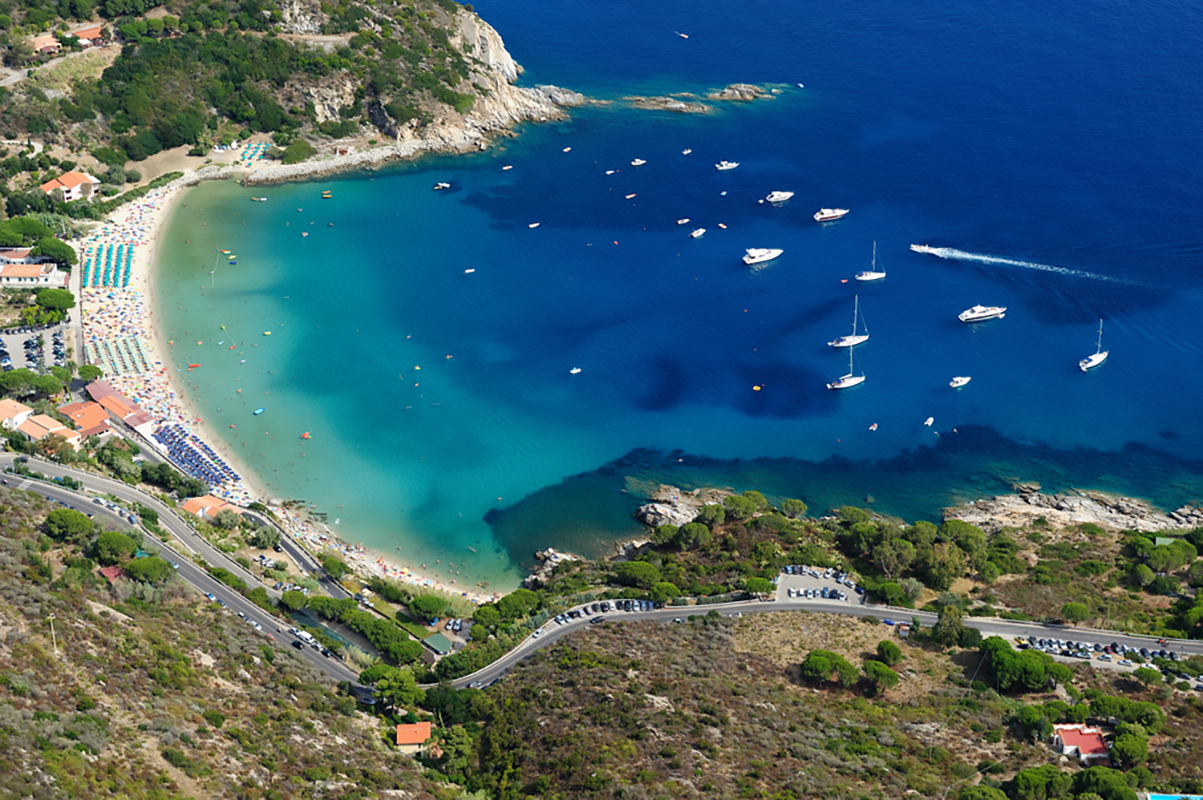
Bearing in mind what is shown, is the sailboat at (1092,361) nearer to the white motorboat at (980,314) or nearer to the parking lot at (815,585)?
the white motorboat at (980,314)

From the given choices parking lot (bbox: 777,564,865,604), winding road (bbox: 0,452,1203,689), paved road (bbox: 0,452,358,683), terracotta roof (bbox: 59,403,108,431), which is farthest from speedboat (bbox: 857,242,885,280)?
terracotta roof (bbox: 59,403,108,431)

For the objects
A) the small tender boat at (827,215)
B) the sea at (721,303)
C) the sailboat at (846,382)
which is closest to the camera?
the sea at (721,303)

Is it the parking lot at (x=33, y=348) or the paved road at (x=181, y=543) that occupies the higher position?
the parking lot at (x=33, y=348)

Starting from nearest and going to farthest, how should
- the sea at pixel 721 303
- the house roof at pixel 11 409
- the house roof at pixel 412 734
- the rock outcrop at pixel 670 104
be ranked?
the house roof at pixel 412 734
the house roof at pixel 11 409
the sea at pixel 721 303
the rock outcrop at pixel 670 104

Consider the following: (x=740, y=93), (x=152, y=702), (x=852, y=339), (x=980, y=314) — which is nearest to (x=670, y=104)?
(x=740, y=93)

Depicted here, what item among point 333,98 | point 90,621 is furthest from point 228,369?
point 333,98

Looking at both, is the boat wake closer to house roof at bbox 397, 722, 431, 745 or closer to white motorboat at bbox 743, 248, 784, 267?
white motorboat at bbox 743, 248, 784, 267

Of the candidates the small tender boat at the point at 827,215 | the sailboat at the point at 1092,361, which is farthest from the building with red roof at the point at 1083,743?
the small tender boat at the point at 827,215
